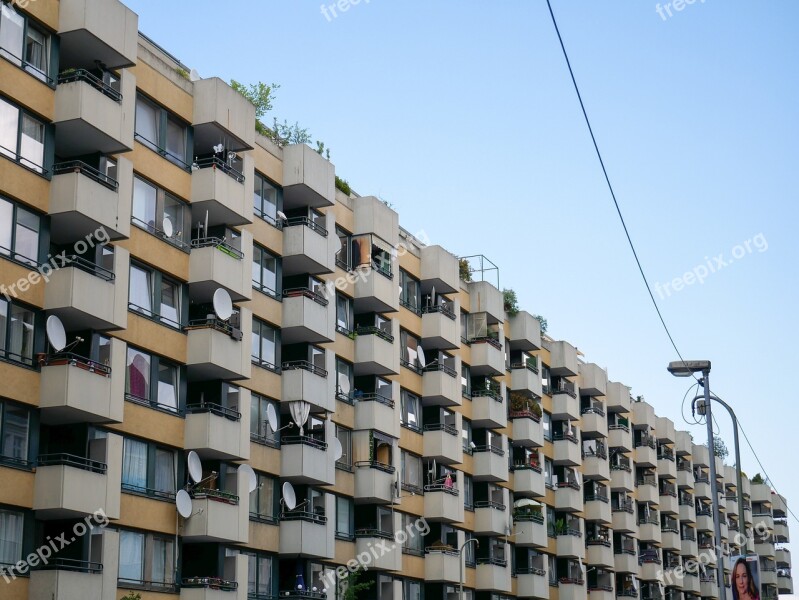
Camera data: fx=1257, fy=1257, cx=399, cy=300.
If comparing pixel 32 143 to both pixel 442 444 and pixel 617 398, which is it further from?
pixel 617 398

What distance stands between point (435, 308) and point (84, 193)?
29.5m

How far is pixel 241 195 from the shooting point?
4756 centimetres

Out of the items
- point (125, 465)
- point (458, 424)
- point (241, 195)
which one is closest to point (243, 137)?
point (241, 195)

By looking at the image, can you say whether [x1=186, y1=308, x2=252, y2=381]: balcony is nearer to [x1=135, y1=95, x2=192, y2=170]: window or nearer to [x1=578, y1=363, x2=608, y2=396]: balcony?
[x1=135, y1=95, x2=192, y2=170]: window

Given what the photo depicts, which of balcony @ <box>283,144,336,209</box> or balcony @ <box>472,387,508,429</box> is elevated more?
balcony @ <box>283,144,336,209</box>

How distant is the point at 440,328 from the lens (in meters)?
64.3

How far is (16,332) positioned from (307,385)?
53.8 ft

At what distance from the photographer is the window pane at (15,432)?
36.2m

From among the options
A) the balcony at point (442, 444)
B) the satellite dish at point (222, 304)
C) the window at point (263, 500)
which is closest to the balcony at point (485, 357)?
the balcony at point (442, 444)

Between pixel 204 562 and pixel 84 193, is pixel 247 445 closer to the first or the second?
pixel 204 562

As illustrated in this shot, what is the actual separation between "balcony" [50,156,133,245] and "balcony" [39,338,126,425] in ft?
13.7

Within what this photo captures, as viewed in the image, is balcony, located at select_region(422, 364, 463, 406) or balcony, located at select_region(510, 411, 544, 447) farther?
balcony, located at select_region(510, 411, 544, 447)

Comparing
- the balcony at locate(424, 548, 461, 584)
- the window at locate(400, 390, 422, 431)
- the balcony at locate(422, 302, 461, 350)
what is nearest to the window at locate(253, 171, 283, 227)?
the window at locate(400, 390, 422, 431)

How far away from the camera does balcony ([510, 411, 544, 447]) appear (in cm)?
7419
